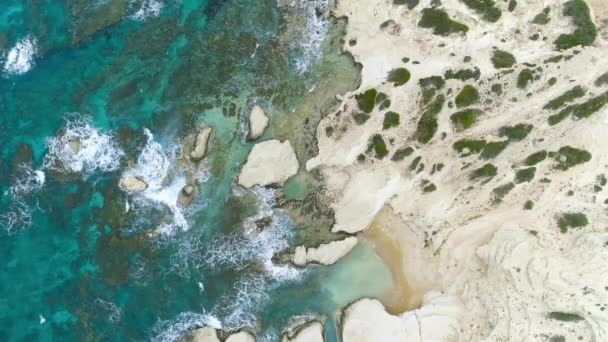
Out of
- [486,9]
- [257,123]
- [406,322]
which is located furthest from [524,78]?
[257,123]

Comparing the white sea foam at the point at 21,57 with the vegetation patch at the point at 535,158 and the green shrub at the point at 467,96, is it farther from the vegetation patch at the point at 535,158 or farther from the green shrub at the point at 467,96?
the vegetation patch at the point at 535,158

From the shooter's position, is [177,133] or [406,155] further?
[177,133]

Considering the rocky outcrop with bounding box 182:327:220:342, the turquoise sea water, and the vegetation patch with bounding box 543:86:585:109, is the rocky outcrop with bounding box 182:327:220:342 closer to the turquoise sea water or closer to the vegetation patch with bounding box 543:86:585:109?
the turquoise sea water

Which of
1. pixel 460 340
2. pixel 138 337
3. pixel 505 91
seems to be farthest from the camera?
pixel 138 337

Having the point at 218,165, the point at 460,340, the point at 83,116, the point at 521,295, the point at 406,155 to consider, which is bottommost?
the point at 460,340

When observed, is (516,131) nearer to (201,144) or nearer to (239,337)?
(201,144)

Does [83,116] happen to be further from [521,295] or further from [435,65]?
[521,295]

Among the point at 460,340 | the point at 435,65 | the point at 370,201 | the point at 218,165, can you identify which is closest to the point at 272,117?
the point at 218,165

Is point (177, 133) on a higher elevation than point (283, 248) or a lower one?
higher
